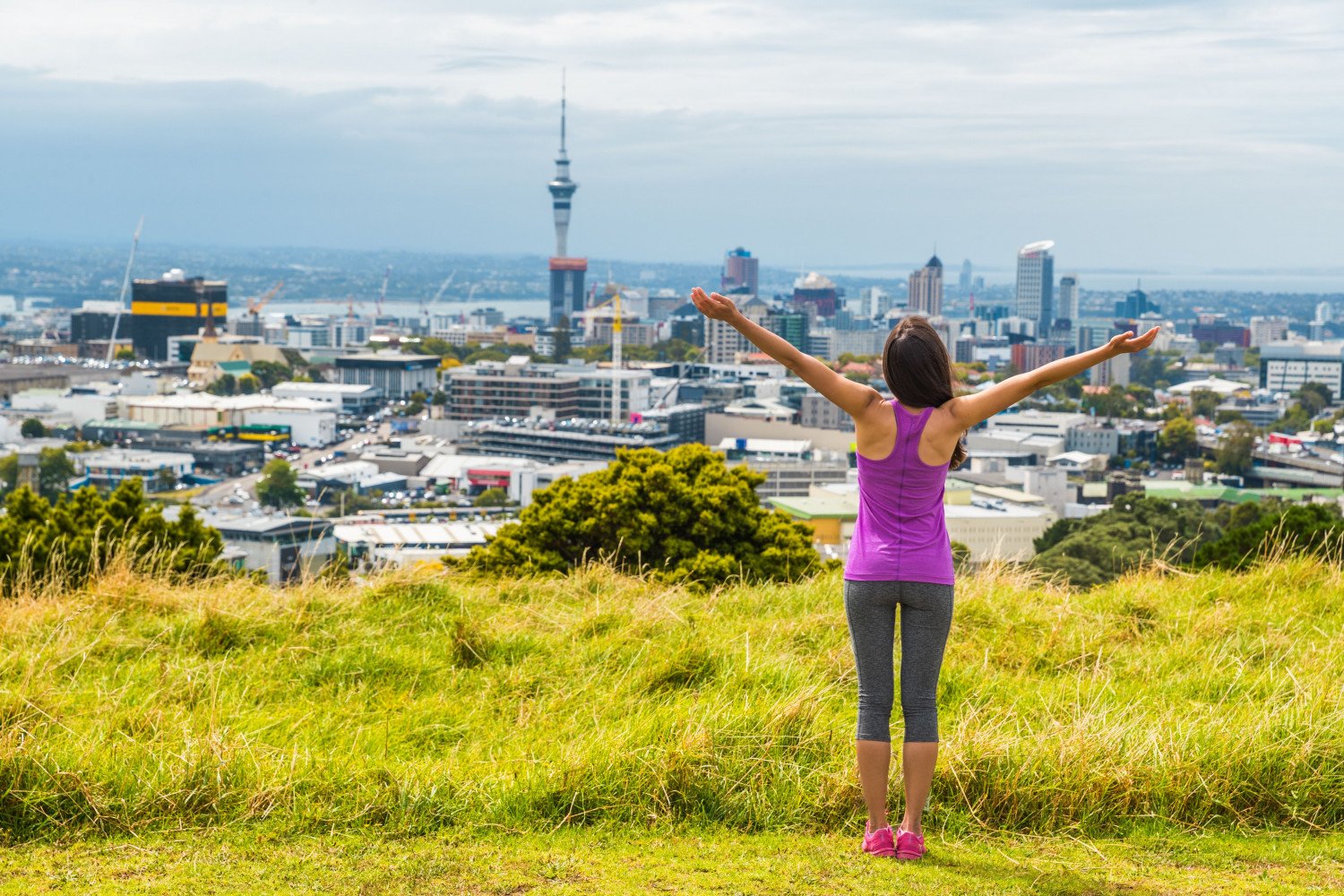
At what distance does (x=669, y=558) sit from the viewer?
17.3 feet

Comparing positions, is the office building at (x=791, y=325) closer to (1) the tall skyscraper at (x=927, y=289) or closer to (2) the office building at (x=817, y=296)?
(2) the office building at (x=817, y=296)

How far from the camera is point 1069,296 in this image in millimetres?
113562

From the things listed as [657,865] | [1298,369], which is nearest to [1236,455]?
[1298,369]

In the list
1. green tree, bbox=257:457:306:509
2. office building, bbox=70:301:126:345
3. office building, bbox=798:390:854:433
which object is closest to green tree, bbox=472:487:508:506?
green tree, bbox=257:457:306:509

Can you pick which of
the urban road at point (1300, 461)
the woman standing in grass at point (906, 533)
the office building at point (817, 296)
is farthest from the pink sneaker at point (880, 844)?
the office building at point (817, 296)

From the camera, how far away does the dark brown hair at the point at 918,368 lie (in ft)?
6.19

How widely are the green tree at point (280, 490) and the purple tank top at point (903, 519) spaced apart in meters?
31.0

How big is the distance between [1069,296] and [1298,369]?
49586 mm

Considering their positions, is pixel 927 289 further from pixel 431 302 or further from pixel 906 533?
→ pixel 906 533

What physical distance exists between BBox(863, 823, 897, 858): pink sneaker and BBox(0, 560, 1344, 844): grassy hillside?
13 centimetres

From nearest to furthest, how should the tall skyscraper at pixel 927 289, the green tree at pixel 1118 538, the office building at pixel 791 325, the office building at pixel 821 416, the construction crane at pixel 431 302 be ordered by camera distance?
the green tree at pixel 1118 538 → the office building at pixel 821 416 → the office building at pixel 791 325 → the construction crane at pixel 431 302 → the tall skyscraper at pixel 927 289

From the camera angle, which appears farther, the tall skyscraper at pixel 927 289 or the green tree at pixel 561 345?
the tall skyscraper at pixel 927 289

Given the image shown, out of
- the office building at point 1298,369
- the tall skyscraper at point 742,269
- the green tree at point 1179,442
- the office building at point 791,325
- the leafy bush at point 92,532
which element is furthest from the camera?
the tall skyscraper at point 742,269

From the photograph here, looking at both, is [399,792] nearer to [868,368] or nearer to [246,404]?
[246,404]
